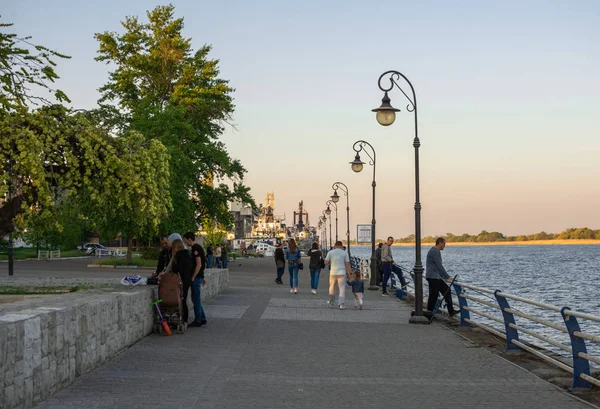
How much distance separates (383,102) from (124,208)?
6.84 metres

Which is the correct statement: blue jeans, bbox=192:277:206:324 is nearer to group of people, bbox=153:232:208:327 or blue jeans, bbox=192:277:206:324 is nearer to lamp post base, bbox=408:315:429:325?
group of people, bbox=153:232:208:327

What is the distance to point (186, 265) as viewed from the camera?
15.7 meters

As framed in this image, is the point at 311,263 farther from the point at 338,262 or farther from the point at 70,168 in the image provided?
the point at 70,168

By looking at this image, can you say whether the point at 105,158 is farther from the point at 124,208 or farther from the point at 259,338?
the point at 259,338

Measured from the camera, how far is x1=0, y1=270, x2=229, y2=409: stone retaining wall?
757cm

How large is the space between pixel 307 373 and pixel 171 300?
478cm

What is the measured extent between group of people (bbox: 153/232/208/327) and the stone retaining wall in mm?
2111

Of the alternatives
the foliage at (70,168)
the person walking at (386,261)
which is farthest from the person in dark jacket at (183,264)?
the person walking at (386,261)

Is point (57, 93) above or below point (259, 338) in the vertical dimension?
above

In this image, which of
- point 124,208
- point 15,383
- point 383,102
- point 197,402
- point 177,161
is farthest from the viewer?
point 177,161

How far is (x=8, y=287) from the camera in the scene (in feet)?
59.9

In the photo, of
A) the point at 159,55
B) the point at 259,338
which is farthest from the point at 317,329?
the point at 159,55

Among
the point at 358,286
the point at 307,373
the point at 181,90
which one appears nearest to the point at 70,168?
the point at 307,373

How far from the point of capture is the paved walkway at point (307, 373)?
8727 mm
